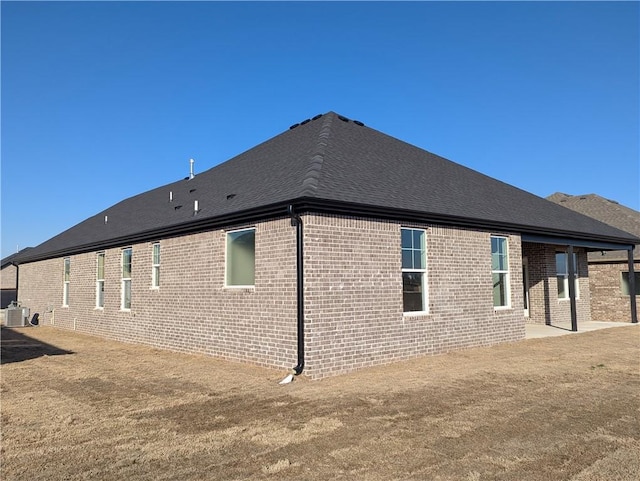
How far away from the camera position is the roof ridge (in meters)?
9.81

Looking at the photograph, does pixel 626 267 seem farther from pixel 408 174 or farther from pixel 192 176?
pixel 192 176

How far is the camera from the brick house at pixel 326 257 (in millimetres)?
9734

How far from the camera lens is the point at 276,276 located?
33.0 ft

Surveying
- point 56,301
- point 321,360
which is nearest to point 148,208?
point 56,301

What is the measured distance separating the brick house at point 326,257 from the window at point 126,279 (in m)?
0.06

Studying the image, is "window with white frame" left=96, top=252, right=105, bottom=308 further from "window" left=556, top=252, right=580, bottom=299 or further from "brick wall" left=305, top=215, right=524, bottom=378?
"window" left=556, top=252, right=580, bottom=299

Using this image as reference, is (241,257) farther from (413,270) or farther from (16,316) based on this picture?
(16,316)

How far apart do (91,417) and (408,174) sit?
32.7 ft

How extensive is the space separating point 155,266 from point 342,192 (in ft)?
23.3

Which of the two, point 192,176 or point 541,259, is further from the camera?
point 192,176

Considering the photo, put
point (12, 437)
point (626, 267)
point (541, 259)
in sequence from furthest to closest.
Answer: point (626, 267) → point (541, 259) → point (12, 437)

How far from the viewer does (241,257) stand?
36.9ft

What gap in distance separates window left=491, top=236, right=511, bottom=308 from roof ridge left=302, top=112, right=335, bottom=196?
5436 mm

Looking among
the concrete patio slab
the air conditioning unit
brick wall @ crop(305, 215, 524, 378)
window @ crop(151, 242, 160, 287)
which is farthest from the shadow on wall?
the concrete patio slab
